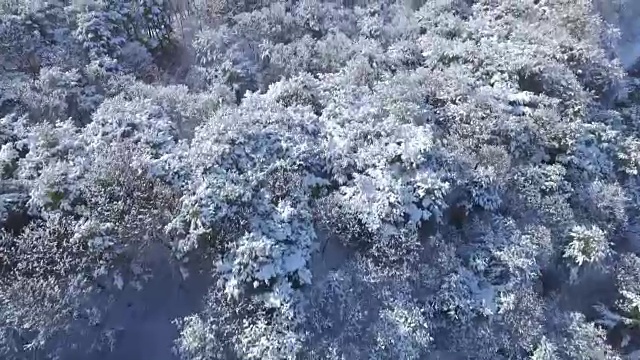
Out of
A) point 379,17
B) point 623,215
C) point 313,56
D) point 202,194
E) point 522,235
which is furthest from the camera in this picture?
point 379,17

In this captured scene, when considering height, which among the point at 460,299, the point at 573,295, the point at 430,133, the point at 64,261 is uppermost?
the point at 430,133

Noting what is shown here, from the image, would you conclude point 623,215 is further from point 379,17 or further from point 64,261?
point 64,261

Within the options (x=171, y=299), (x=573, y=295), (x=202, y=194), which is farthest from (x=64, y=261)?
(x=573, y=295)

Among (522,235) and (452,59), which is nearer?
(522,235)


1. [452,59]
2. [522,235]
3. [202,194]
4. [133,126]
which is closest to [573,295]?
[522,235]

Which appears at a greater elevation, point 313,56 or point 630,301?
point 313,56

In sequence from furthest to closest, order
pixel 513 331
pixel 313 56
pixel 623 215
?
pixel 313 56
pixel 623 215
pixel 513 331

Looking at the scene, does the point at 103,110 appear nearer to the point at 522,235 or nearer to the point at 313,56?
the point at 313,56
